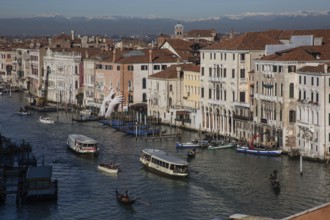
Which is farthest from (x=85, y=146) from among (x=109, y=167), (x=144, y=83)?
(x=144, y=83)

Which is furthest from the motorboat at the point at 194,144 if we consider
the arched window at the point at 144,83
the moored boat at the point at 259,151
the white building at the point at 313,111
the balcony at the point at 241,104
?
the arched window at the point at 144,83

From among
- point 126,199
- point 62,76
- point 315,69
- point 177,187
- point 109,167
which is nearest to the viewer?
point 126,199

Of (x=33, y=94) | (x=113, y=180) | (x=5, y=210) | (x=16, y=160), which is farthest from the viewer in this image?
(x=33, y=94)

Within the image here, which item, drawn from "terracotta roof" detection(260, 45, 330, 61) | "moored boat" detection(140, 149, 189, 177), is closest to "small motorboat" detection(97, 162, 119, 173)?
"moored boat" detection(140, 149, 189, 177)

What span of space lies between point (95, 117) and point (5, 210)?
16.9m

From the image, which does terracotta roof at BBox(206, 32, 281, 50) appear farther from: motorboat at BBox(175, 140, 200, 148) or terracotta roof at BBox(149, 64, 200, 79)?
motorboat at BBox(175, 140, 200, 148)

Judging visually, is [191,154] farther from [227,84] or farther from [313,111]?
[227,84]

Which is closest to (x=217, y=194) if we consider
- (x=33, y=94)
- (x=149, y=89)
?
(x=149, y=89)

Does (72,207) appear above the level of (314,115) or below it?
→ below

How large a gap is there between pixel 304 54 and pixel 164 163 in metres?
5.86

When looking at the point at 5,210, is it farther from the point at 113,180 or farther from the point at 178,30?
→ the point at 178,30

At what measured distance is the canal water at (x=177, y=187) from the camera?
14.8 metres

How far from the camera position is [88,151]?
71.6 ft

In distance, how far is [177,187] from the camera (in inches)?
675
